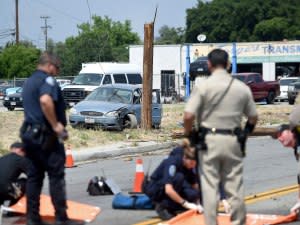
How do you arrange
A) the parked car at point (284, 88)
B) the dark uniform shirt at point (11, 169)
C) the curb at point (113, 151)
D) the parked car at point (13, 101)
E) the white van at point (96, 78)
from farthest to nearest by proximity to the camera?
the parked car at point (284, 88)
the parked car at point (13, 101)
the white van at point (96, 78)
the curb at point (113, 151)
the dark uniform shirt at point (11, 169)

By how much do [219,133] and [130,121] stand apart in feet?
46.7

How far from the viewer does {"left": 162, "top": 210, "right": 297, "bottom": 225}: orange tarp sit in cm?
828

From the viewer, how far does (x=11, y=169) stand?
8.78m

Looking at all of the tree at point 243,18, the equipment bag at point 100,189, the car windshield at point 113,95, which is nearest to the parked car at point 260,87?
the car windshield at point 113,95

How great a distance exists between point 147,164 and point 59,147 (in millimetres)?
7187

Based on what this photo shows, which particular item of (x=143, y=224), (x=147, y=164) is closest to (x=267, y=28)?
(x=147, y=164)

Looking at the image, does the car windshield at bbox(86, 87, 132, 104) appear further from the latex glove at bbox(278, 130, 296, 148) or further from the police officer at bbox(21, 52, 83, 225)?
the police officer at bbox(21, 52, 83, 225)

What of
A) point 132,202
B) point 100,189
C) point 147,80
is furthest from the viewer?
point 147,80

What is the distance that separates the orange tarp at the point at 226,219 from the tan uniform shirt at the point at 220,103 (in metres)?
1.72

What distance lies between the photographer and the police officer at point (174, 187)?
868 cm

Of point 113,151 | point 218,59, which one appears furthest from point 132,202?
point 113,151

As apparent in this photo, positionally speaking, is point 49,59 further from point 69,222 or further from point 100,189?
point 100,189

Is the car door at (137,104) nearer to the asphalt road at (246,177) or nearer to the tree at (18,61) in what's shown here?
the asphalt road at (246,177)

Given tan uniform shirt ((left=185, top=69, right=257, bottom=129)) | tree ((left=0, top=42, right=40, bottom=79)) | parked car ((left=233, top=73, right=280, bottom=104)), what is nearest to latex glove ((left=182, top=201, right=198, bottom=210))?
tan uniform shirt ((left=185, top=69, right=257, bottom=129))
